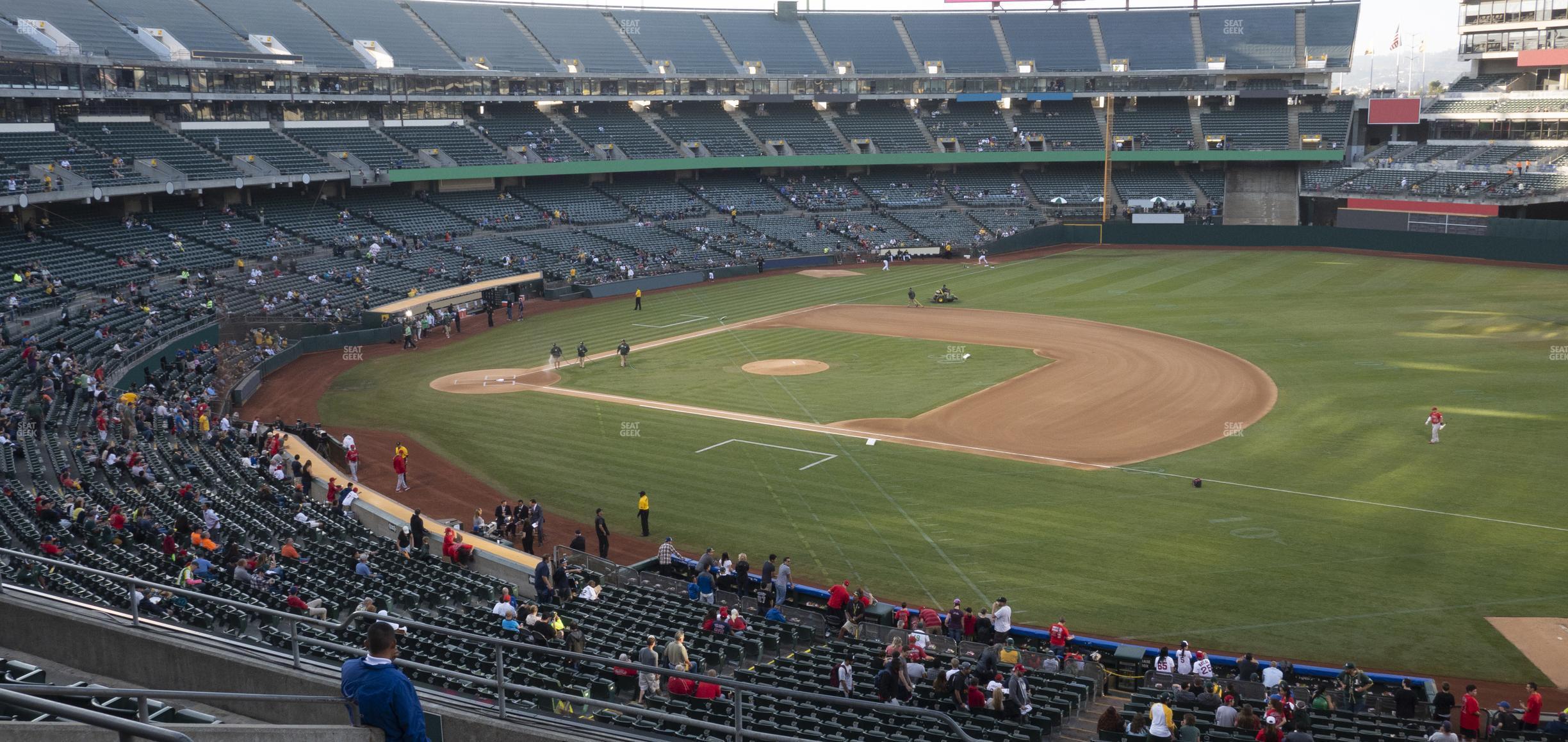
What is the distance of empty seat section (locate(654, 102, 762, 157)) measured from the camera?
83.9 metres

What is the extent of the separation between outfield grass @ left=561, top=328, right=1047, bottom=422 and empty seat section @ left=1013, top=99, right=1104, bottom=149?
1738 inches

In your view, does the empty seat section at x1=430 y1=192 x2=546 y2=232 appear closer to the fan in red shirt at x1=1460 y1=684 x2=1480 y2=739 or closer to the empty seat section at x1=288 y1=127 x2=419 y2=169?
the empty seat section at x1=288 y1=127 x2=419 y2=169

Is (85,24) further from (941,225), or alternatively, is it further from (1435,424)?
(1435,424)

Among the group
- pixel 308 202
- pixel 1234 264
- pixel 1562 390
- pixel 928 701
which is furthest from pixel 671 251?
pixel 928 701

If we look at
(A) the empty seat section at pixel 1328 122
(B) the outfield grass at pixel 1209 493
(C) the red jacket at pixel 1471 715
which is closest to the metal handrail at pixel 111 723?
(C) the red jacket at pixel 1471 715

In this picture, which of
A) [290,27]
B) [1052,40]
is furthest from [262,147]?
[1052,40]

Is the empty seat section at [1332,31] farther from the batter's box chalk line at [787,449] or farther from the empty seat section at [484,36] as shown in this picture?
the batter's box chalk line at [787,449]

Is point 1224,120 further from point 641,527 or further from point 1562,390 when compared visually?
point 641,527

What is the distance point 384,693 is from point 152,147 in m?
A: 59.5

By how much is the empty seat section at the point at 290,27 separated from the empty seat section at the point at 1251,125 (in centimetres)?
6214

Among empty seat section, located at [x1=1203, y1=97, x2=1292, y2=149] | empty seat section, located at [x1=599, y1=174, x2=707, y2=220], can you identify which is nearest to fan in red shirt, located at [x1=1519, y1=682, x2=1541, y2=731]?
empty seat section, located at [x1=599, y1=174, x2=707, y2=220]

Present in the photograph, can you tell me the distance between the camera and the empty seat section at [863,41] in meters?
91.7

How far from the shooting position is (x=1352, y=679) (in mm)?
18172

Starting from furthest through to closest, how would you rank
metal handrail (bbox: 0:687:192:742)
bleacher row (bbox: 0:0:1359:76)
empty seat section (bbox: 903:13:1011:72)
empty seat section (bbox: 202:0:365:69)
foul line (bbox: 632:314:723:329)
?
1. empty seat section (bbox: 903:13:1011:72)
2. bleacher row (bbox: 0:0:1359:76)
3. empty seat section (bbox: 202:0:365:69)
4. foul line (bbox: 632:314:723:329)
5. metal handrail (bbox: 0:687:192:742)
